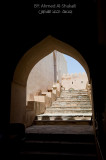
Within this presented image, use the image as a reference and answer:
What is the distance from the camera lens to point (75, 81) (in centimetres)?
2016

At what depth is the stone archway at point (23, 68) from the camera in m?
4.10

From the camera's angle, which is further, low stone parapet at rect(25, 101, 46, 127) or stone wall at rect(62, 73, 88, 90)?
stone wall at rect(62, 73, 88, 90)

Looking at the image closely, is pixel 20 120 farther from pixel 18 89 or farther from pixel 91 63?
pixel 91 63

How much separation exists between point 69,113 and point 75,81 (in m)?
13.0

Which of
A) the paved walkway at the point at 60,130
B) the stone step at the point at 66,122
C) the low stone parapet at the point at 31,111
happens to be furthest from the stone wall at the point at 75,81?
the paved walkway at the point at 60,130

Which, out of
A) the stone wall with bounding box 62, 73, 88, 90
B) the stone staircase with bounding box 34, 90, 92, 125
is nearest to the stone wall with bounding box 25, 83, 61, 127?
the stone staircase with bounding box 34, 90, 92, 125

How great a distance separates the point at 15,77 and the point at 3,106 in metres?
0.87

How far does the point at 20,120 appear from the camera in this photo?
4.53 meters

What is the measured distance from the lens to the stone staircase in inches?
235

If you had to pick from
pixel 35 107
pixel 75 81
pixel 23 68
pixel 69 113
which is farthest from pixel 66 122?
pixel 75 81

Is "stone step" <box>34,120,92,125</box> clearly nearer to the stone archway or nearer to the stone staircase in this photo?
the stone staircase

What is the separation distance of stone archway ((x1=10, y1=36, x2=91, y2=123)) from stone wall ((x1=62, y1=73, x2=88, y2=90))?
15201 mm

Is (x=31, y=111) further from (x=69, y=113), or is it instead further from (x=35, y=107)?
(x=69, y=113)

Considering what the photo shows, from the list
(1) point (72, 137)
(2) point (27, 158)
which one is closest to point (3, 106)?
(2) point (27, 158)
